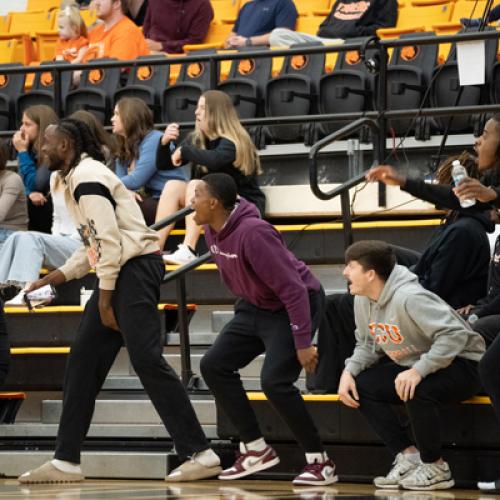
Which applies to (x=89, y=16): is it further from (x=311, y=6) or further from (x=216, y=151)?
(x=216, y=151)

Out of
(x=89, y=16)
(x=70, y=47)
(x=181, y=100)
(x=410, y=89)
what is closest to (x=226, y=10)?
(x=89, y=16)

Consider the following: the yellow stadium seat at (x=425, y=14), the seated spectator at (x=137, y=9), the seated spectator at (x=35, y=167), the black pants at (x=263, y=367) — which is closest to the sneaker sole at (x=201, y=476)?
the black pants at (x=263, y=367)

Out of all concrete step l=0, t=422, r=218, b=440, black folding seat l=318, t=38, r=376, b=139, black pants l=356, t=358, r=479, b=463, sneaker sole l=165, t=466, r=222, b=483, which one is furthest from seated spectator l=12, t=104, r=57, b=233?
black pants l=356, t=358, r=479, b=463

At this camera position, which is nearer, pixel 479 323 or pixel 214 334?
pixel 479 323

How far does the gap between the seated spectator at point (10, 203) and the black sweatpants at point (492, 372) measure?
149 inches

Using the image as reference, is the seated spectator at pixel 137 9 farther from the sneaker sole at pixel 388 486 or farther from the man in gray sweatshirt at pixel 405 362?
the sneaker sole at pixel 388 486

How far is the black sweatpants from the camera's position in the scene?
4.75m

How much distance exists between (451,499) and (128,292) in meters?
1.67

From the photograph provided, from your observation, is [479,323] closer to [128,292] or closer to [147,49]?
[128,292]

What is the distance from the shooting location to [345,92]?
8500 mm

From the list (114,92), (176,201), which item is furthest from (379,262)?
(114,92)

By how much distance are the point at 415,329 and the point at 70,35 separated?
20.9 ft

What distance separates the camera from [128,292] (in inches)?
215

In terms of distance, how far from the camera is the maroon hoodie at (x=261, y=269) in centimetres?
533
